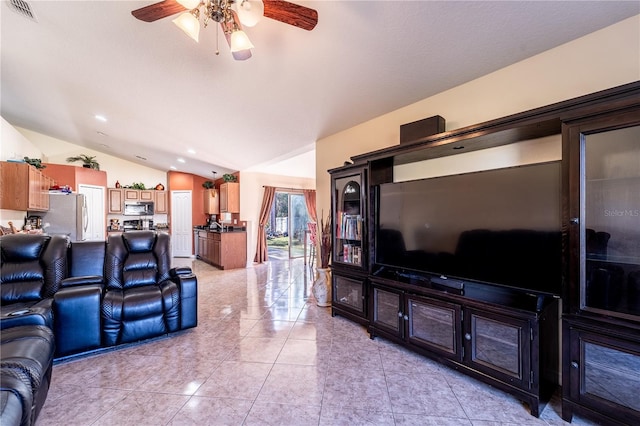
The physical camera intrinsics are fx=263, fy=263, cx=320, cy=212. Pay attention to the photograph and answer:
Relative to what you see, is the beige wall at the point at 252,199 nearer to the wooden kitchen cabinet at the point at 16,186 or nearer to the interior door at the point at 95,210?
the wooden kitchen cabinet at the point at 16,186

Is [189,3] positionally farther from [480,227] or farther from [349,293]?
[349,293]

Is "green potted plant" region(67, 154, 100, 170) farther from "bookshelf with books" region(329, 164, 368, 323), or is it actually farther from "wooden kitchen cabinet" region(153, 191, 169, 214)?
"bookshelf with books" region(329, 164, 368, 323)

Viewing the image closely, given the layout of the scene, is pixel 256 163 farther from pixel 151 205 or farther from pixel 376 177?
pixel 151 205

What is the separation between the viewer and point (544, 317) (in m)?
1.81

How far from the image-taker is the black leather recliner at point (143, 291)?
Result: 8.54 ft

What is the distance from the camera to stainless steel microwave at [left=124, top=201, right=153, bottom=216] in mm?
8188

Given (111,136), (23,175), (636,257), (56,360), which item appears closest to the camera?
Result: (636,257)

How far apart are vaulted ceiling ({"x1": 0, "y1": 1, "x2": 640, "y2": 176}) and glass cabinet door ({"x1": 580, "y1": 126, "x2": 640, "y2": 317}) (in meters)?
0.88

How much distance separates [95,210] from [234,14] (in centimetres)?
814

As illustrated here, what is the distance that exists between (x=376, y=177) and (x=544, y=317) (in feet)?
6.17

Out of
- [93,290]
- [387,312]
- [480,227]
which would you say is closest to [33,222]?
[93,290]

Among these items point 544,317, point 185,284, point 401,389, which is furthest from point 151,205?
point 544,317

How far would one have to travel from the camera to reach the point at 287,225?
7.82 meters

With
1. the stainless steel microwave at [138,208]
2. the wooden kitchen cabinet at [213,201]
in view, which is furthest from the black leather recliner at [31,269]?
the stainless steel microwave at [138,208]
